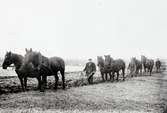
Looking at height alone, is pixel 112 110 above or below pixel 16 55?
below

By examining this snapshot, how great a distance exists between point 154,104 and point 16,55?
821 cm

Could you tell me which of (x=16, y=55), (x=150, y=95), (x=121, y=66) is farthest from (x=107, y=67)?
(x=16, y=55)

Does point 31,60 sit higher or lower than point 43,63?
higher

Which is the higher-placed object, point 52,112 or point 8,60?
point 8,60

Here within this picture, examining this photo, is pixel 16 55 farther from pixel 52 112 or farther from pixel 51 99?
pixel 52 112

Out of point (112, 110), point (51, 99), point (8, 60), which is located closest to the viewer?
point (112, 110)

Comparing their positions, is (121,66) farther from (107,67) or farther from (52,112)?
(52,112)

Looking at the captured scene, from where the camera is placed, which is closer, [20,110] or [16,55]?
[20,110]

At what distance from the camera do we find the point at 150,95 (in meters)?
17.4

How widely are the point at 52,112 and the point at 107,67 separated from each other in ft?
49.6

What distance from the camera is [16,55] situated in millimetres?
17062

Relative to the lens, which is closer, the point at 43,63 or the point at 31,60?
the point at 31,60

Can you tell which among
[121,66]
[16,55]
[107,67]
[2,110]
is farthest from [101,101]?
[121,66]

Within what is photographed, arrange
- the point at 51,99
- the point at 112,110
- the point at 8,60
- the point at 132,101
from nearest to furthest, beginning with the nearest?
the point at 112,110, the point at 51,99, the point at 132,101, the point at 8,60
